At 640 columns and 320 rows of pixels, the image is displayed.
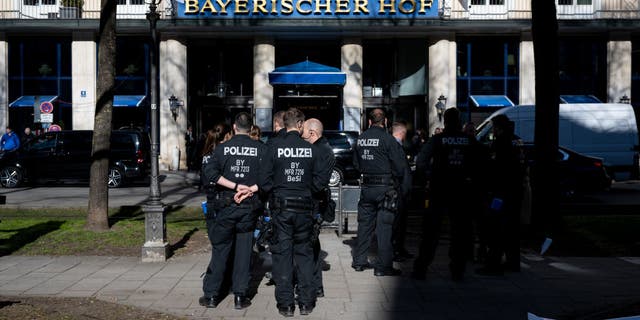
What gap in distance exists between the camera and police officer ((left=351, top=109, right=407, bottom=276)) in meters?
8.62

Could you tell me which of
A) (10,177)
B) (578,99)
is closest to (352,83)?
(578,99)

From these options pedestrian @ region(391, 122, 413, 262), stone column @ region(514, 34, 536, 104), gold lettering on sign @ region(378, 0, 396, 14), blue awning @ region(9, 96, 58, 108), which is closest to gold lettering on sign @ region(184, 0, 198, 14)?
blue awning @ region(9, 96, 58, 108)

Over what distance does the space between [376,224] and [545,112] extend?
4.64 metres

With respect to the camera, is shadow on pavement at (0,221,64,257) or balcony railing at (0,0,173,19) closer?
shadow on pavement at (0,221,64,257)

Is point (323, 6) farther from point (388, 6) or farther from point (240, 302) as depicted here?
point (240, 302)

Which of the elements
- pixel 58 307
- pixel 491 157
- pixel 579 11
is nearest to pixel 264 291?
pixel 58 307

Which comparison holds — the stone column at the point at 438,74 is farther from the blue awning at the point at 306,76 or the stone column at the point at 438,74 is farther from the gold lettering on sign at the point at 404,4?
the blue awning at the point at 306,76

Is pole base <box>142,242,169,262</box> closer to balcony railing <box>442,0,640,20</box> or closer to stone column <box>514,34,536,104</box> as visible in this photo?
balcony railing <box>442,0,640,20</box>

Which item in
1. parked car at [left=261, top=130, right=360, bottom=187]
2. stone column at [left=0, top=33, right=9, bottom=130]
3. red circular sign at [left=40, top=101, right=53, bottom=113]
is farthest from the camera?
stone column at [left=0, top=33, right=9, bottom=130]

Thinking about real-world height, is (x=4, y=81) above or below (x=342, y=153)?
above

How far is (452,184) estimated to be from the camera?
27.6ft

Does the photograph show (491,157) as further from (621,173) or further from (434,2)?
(434,2)

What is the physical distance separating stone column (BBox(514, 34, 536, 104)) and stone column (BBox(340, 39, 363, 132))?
6.95 m

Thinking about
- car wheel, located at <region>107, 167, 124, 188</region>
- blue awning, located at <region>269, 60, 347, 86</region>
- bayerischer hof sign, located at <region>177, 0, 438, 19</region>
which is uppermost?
bayerischer hof sign, located at <region>177, 0, 438, 19</region>
